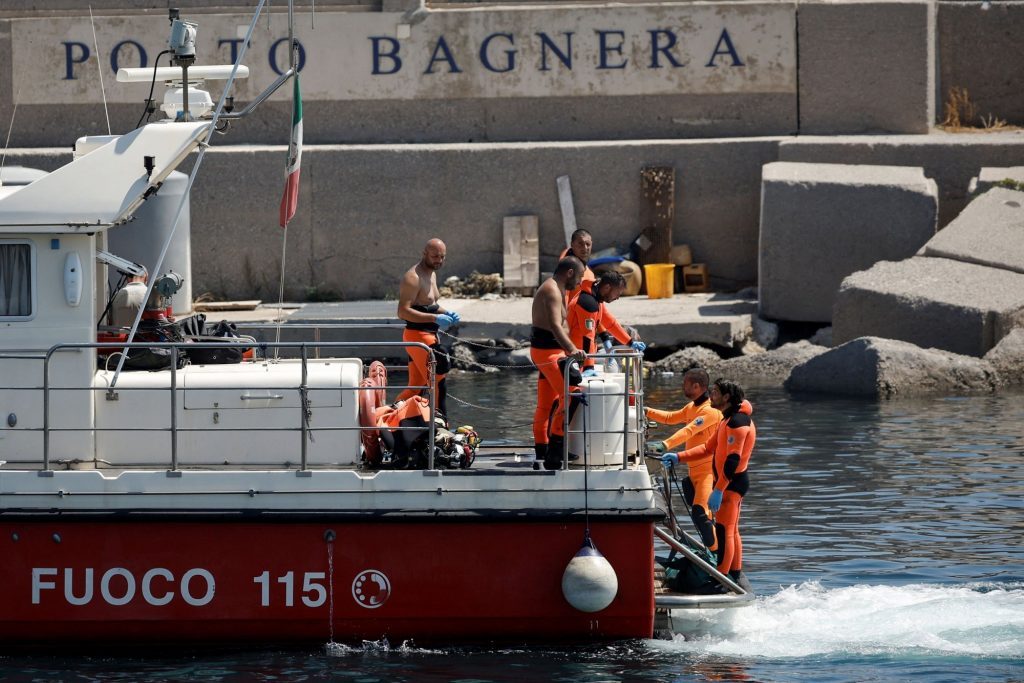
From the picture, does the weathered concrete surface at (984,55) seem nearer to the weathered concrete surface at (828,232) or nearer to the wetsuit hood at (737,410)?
the weathered concrete surface at (828,232)

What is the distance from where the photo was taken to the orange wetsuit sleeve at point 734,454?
9.10 m

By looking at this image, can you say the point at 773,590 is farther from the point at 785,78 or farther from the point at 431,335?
the point at 785,78

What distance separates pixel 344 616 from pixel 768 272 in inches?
445

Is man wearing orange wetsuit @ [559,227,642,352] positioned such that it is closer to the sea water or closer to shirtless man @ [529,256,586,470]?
shirtless man @ [529,256,586,470]

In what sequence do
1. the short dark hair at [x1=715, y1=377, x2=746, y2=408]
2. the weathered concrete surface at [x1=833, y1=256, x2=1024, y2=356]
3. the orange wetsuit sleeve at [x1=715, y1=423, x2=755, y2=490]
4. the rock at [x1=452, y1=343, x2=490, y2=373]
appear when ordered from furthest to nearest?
the rock at [x1=452, y1=343, x2=490, y2=373], the weathered concrete surface at [x1=833, y1=256, x2=1024, y2=356], the short dark hair at [x1=715, y1=377, x2=746, y2=408], the orange wetsuit sleeve at [x1=715, y1=423, x2=755, y2=490]

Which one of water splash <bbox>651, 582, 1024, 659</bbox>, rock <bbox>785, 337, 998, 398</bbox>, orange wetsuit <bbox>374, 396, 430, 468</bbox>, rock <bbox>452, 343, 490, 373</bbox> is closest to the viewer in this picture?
water splash <bbox>651, 582, 1024, 659</bbox>

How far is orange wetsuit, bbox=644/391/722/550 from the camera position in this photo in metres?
9.51

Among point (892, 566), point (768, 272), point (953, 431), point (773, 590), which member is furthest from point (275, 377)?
point (768, 272)

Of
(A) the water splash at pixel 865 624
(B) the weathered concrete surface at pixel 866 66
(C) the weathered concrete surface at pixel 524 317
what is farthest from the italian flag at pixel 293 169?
(B) the weathered concrete surface at pixel 866 66

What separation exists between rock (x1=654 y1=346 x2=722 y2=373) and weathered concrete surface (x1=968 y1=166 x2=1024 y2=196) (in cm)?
418

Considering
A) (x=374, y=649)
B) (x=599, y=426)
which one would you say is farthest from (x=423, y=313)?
(x=374, y=649)

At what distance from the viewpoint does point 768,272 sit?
62.2 feet

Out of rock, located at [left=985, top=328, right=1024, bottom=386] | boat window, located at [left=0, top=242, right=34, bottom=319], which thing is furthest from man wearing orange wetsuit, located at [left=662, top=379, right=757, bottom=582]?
rock, located at [left=985, top=328, right=1024, bottom=386]

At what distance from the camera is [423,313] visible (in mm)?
10203
